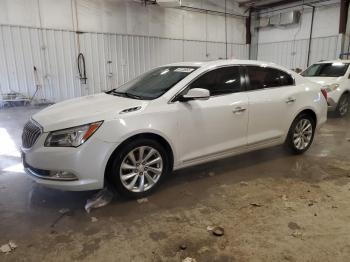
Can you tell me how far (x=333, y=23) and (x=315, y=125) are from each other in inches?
356

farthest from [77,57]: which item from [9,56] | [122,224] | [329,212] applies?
[329,212]

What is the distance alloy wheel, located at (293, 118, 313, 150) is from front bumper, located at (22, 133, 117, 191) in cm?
281

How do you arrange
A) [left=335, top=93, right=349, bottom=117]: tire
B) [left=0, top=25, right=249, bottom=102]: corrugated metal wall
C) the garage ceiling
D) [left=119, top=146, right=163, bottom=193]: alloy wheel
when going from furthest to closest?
1. the garage ceiling
2. [left=0, top=25, right=249, bottom=102]: corrugated metal wall
3. [left=335, top=93, right=349, bottom=117]: tire
4. [left=119, top=146, right=163, bottom=193]: alloy wheel

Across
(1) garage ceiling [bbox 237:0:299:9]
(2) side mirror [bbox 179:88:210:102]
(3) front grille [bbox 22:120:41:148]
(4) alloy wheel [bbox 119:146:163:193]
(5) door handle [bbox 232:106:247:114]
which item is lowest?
(4) alloy wheel [bbox 119:146:163:193]

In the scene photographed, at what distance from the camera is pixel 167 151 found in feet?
9.95

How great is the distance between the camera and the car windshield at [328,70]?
745 centimetres

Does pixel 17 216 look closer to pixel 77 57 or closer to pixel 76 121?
pixel 76 121

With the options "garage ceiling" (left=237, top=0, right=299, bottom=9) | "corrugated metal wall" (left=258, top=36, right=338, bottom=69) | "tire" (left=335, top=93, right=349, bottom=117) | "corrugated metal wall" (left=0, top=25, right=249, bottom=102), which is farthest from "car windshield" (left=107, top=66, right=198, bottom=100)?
"garage ceiling" (left=237, top=0, right=299, bottom=9)

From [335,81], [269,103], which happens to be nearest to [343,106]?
[335,81]

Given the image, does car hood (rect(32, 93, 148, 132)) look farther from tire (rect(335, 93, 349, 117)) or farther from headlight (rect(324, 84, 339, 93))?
tire (rect(335, 93, 349, 117))

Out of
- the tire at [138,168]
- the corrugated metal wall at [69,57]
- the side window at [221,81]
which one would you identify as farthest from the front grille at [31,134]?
the corrugated metal wall at [69,57]

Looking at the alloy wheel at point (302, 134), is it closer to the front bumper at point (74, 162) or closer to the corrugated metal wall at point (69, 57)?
the front bumper at point (74, 162)

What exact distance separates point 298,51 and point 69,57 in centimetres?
951

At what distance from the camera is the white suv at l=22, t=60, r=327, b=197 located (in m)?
2.57
